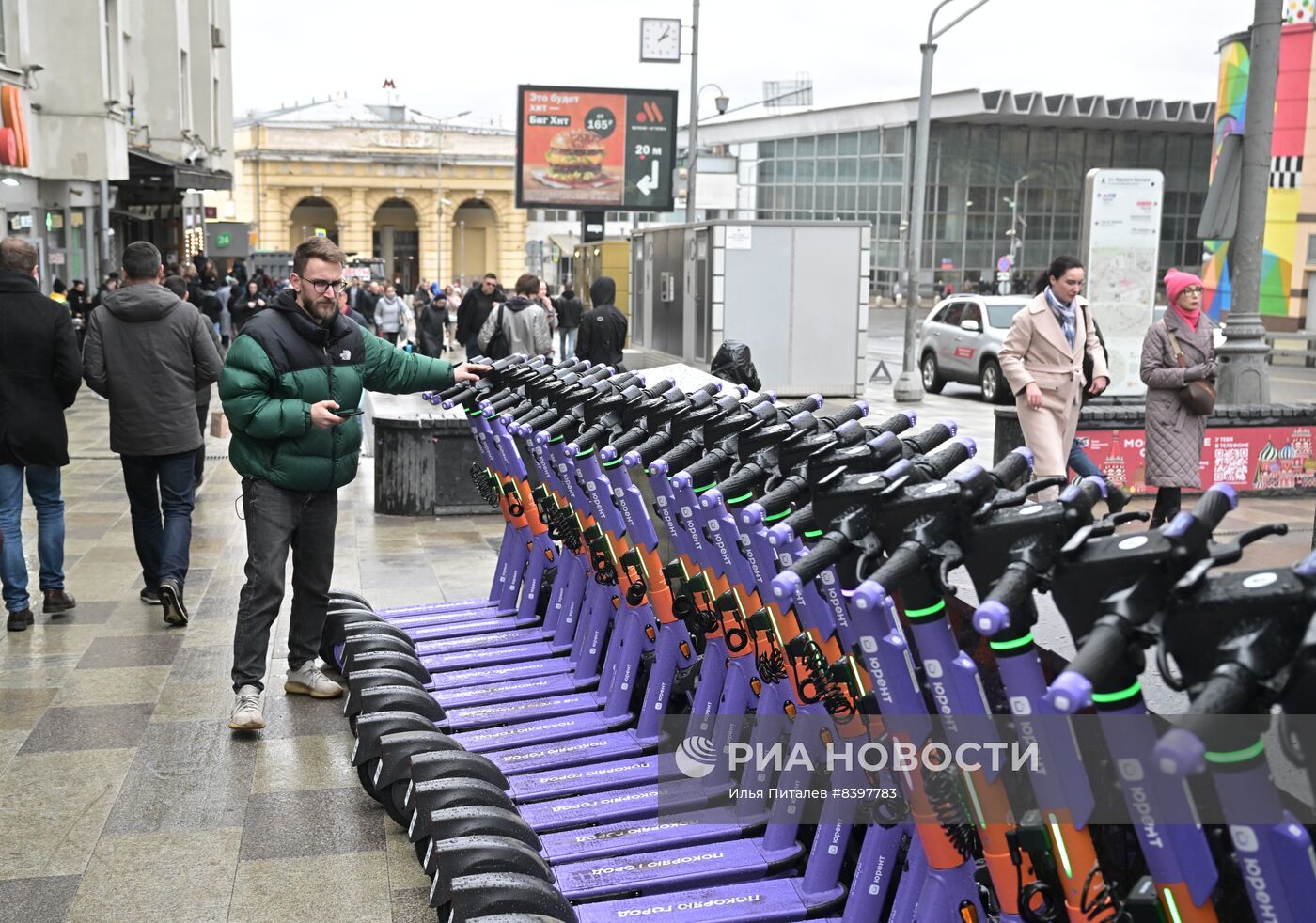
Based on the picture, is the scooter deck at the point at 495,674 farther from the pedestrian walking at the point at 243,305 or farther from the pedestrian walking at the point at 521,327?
the pedestrian walking at the point at 243,305

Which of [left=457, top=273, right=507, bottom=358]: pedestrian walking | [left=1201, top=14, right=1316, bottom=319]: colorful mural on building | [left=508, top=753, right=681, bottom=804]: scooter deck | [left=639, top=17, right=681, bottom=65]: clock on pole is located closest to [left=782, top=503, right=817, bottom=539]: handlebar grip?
[left=508, top=753, right=681, bottom=804]: scooter deck

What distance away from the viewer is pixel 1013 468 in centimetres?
320

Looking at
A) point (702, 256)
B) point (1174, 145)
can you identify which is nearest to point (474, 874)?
point (702, 256)

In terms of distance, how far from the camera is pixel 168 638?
7.05 meters

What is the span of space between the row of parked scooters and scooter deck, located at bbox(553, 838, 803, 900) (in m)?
0.01

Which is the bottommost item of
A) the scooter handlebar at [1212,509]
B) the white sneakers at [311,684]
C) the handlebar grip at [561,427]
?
the white sneakers at [311,684]

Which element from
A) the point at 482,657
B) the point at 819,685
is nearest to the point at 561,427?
the point at 482,657

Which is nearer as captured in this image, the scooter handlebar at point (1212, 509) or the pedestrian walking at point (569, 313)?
the scooter handlebar at point (1212, 509)

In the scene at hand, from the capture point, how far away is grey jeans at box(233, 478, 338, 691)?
5.57 meters

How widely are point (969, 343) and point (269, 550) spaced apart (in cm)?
1833

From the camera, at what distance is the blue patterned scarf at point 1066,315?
832 centimetres

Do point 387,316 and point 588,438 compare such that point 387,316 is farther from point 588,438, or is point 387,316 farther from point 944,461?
point 944,461

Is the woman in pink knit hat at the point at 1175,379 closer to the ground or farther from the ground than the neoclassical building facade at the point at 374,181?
closer to the ground

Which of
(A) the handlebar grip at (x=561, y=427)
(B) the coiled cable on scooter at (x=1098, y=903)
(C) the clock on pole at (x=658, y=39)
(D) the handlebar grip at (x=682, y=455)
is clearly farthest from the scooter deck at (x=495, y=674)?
(C) the clock on pole at (x=658, y=39)
